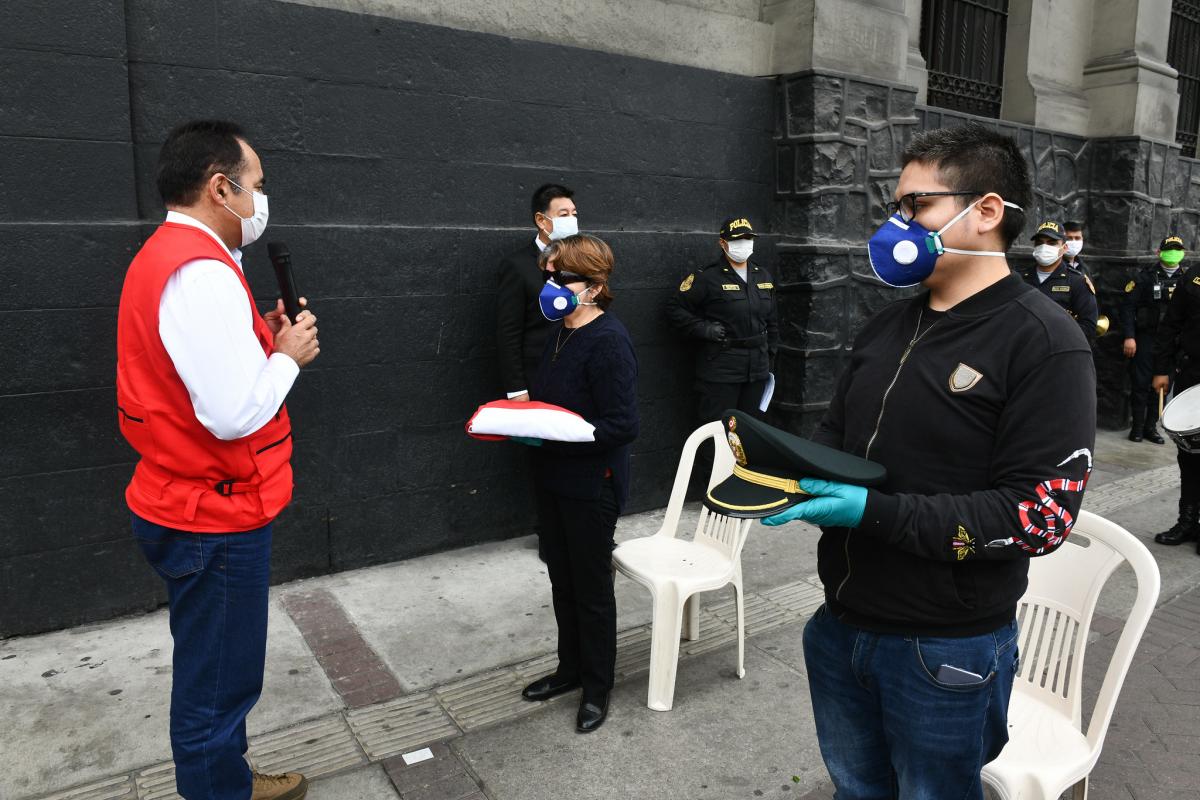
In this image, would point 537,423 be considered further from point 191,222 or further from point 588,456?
point 191,222

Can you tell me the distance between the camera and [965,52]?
322 inches

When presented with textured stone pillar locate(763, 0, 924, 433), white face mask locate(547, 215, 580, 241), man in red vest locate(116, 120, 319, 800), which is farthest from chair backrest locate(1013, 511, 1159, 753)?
textured stone pillar locate(763, 0, 924, 433)

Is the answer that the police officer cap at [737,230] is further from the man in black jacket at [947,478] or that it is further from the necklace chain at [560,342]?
the man in black jacket at [947,478]

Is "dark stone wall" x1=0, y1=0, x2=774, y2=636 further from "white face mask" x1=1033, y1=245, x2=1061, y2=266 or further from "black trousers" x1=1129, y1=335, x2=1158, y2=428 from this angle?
"black trousers" x1=1129, y1=335, x2=1158, y2=428

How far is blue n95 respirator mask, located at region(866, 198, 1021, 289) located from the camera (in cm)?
189

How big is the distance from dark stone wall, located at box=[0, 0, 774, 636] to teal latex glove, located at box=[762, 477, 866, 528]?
325 cm

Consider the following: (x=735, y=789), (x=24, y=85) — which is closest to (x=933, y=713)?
(x=735, y=789)

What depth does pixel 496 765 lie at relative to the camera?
10.2 ft

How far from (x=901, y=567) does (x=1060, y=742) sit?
3.50 ft

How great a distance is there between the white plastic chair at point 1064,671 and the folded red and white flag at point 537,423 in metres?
1.51

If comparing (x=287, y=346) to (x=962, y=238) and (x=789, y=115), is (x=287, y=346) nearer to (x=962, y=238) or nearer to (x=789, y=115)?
(x=962, y=238)

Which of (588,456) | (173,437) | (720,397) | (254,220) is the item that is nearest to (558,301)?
(588,456)

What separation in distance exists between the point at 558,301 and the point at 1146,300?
7.14 metres

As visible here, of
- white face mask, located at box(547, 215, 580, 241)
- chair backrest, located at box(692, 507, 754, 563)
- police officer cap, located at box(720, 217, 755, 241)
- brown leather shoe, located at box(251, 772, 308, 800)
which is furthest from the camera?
police officer cap, located at box(720, 217, 755, 241)
